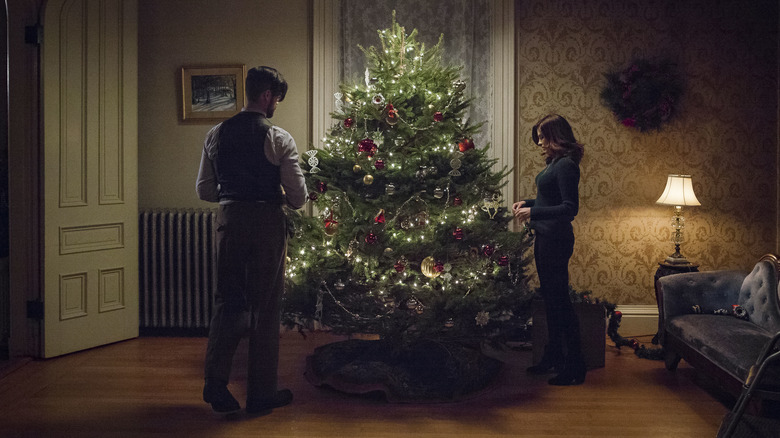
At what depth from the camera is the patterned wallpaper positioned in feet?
17.0

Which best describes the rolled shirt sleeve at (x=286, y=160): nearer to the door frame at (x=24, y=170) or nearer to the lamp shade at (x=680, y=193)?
the door frame at (x=24, y=170)

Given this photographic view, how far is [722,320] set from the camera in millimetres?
3992

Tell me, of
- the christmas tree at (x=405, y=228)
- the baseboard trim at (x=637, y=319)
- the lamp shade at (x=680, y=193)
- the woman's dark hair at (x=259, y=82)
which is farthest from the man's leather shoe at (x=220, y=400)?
the lamp shade at (x=680, y=193)

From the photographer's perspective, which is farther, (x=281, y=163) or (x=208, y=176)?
(x=208, y=176)

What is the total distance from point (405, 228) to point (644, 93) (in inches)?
92.2

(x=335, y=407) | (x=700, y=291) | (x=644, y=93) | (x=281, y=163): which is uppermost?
(x=644, y=93)

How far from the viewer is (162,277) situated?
5227 millimetres

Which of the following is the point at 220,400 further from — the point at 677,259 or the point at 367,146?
the point at 677,259

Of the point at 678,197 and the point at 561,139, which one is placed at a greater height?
the point at 561,139

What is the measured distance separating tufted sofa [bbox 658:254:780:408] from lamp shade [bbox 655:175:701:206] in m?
0.69

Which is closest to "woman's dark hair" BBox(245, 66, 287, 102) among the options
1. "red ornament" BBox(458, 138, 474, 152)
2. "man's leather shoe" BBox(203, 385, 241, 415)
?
"red ornament" BBox(458, 138, 474, 152)

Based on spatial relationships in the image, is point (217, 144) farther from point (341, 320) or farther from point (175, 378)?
point (175, 378)

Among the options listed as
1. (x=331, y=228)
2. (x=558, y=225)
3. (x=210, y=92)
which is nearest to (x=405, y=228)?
(x=331, y=228)

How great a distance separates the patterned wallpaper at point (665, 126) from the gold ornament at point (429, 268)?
1.72 metres
